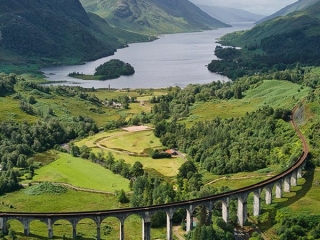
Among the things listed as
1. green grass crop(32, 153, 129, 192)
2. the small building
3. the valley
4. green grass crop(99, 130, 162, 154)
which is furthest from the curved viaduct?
green grass crop(99, 130, 162, 154)

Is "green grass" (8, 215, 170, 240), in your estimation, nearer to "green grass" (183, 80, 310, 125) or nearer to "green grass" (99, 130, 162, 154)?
"green grass" (99, 130, 162, 154)

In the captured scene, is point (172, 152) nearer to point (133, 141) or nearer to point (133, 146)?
point (133, 146)

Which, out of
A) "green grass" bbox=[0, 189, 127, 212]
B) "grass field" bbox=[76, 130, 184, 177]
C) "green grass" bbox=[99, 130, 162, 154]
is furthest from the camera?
"green grass" bbox=[99, 130, 162, 154]

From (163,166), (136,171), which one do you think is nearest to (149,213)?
(136,171)

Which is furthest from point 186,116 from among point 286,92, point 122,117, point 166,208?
point 166,208

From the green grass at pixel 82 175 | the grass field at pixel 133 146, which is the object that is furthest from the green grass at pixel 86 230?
the grass field at pixel 133 146

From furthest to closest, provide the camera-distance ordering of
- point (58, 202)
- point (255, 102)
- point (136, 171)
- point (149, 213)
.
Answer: point (255, 102), point (136, 171), point (58, 202), point (149, 213)

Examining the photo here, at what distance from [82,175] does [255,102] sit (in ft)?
282

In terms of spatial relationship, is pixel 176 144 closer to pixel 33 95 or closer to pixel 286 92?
pixel 286 92

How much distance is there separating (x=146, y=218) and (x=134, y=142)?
69.8 meters

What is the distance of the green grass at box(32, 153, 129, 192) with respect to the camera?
3981 inches

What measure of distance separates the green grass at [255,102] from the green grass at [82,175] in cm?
5065

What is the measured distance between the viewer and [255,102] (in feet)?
560

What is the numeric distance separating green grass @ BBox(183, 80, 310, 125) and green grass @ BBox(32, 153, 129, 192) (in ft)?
166
